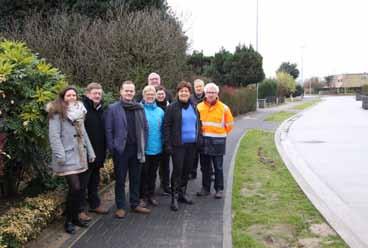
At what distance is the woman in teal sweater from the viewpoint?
22.9ft

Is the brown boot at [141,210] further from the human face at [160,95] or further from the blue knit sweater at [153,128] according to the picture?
the human face at [160,95]

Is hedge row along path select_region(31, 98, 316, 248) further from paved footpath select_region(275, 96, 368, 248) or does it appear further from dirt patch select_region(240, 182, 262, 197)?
paved footpath select_region(275, 96, 368, 248)

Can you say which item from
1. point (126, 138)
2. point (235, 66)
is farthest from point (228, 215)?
point (235, 66)

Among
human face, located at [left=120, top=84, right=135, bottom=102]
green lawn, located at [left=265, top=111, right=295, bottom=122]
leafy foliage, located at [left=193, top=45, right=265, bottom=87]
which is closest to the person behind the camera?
human face, located at [left=120, top=84, right=135, bottom=102]

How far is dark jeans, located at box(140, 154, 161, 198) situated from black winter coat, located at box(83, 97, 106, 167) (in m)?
0.90

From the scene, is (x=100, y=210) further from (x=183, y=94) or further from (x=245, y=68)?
(x=245, y=68)

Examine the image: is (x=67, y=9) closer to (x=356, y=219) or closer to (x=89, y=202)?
(x=89, y=202)

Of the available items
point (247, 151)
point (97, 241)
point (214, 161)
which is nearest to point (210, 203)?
point (214, 161)

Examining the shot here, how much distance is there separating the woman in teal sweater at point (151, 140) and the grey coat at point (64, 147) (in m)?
1.42

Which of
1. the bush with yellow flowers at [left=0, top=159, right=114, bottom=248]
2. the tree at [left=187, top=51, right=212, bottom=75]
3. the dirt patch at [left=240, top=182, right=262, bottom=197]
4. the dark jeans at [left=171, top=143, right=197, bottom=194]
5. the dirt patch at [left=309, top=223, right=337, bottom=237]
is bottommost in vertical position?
the dirt patch at [left=309, top=223, right=337, bottom=237]

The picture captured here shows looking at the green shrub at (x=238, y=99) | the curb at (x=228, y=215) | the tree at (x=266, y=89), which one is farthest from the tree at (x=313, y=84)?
the curb at (x=228, y=215)

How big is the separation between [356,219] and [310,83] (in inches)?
5222

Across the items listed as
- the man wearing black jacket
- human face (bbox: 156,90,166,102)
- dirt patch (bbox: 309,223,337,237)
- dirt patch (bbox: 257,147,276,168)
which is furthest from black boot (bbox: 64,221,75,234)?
dirt patch (bbox: 257,147,276,168)

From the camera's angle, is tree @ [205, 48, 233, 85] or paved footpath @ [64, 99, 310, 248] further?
tree @ [205, 48, 233, 85]
